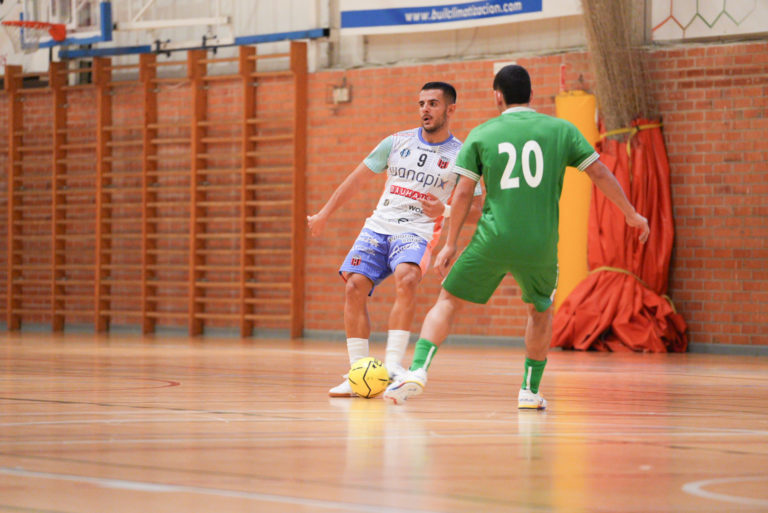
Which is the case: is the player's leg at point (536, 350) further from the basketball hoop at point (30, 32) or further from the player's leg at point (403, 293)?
the basketball hoop at point (30, 32)

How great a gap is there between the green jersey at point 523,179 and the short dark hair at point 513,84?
0.13m

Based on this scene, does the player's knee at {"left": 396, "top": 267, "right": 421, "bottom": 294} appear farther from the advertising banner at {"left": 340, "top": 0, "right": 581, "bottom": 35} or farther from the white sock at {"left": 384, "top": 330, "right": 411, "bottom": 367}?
the advertising banner at {"left": 340, "top": 0, "right": 581, "bottom": 35}

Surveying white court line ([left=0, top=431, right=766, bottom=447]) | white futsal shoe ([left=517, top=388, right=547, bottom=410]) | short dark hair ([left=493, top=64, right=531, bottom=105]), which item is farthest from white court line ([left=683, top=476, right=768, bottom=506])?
short dark hair ([left=493, top=64, right=531, bottom=105])

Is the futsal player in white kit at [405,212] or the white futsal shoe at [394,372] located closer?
the white futsal shoe at [394,372]

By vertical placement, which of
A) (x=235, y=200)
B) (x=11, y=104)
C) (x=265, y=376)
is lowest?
(x=265, y=376)

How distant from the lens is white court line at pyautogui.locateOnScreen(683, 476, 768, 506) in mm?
2366

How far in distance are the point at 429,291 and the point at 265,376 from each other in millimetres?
5059

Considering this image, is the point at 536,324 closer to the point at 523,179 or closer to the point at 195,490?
the point at 523,179

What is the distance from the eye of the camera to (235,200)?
1244cm

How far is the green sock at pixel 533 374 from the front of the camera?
4.60m

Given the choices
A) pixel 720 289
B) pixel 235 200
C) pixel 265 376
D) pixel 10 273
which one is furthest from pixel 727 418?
pixel 10 273

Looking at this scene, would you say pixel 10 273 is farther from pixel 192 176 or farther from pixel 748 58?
pixel 748 58

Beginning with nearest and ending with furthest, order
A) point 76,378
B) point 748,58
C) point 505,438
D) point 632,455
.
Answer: point 632,455
point 505,438
point 76,378
point 748,58

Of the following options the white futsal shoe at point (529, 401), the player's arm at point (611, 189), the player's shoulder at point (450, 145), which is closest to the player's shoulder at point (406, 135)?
the player's shoulder at point (450, 145)
